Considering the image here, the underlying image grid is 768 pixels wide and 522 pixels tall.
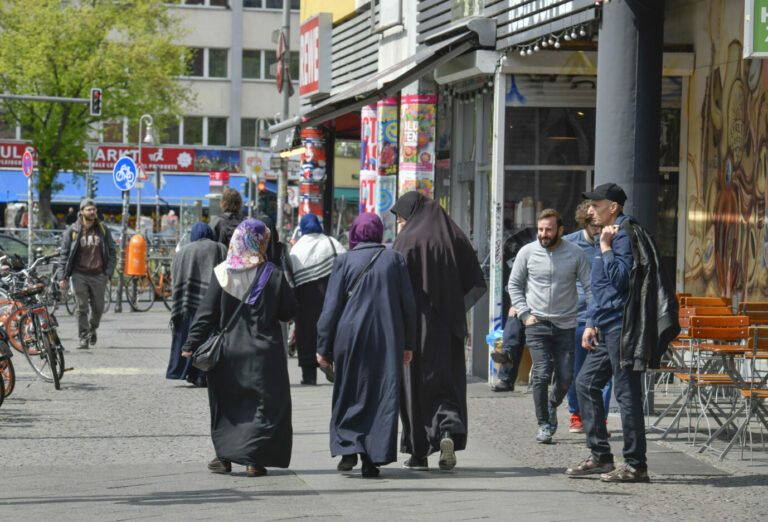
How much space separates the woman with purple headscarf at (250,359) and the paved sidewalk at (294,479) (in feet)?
0.71

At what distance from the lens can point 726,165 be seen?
13180mm

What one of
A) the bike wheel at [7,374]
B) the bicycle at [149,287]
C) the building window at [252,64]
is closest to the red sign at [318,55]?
the bicycle at [149,287]

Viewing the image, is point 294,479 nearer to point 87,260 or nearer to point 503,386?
point 503,386

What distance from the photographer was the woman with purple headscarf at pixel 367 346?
8.38m

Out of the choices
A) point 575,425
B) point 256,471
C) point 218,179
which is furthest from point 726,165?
point 218,179

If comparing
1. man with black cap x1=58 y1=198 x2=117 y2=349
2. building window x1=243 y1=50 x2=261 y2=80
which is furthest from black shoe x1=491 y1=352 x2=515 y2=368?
building window x1=243 y1=50 x2=261 y2=80

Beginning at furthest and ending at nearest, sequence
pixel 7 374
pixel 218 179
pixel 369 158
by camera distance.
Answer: pixel 218 179, pixel 369 158, pixel 7 374

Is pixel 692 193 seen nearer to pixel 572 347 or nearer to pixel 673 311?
pixel 572 347

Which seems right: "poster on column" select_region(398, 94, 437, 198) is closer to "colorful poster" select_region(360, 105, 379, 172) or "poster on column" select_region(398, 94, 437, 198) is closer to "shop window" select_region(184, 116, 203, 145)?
"colorful poster" select_region(360, 105, 379, 172)

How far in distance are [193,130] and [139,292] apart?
36760 mm

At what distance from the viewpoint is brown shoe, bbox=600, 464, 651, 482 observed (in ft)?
27.4

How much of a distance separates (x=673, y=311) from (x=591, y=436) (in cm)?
103

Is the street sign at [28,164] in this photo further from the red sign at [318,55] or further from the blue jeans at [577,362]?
the blue jeans at [577,362]

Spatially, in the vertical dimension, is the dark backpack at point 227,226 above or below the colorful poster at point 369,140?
below
